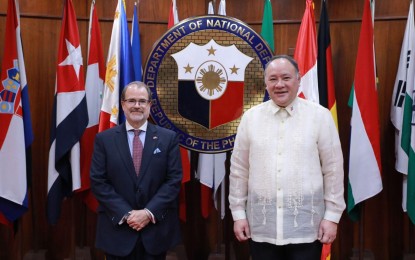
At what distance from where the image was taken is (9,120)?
2932 mm

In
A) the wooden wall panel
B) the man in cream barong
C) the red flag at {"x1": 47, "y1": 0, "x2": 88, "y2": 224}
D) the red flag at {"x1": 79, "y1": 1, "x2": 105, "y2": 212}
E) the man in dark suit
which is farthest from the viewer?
the wooden wall panel

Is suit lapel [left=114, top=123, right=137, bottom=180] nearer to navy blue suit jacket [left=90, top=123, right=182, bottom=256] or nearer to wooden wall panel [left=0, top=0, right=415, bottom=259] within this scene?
navy blue suit jacket [left=90, top=123, right=182, bottom=256]

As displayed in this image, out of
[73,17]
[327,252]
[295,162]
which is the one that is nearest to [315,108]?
[295,162]

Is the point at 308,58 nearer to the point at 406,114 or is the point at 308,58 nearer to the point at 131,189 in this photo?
the point at 406,114

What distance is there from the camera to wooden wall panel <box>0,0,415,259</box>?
3.43m

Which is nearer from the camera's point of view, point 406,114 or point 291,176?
point 291,176

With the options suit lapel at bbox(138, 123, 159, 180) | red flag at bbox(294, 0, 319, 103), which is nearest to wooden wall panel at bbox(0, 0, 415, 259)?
red flag at bbox(294, 0, 319, 103)

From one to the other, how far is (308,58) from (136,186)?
5.09ft

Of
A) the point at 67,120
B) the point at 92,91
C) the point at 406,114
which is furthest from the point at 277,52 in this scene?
the point at 67,120

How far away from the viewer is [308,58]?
3.11 m

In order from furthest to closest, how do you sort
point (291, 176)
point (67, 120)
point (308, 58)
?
point (308, 58) < point (67, 120) < point (291, 176)

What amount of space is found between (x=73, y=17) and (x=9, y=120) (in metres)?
0.79

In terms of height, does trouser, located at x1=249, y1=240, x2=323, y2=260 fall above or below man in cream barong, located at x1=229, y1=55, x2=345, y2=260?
below

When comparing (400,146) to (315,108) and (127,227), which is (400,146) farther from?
(127,227)
